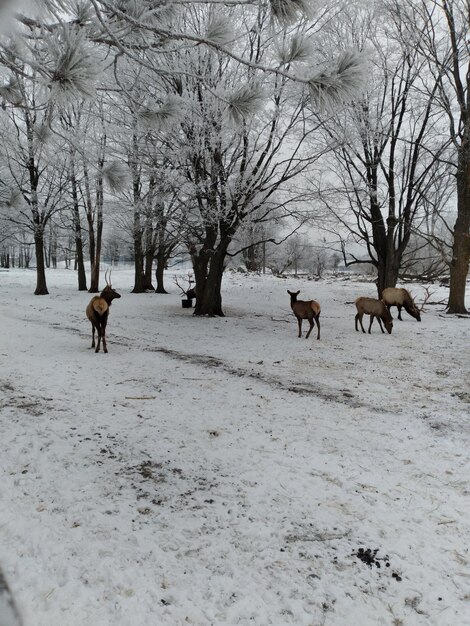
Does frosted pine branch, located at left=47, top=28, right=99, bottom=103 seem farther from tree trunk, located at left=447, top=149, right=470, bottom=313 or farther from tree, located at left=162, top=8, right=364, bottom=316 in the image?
tree trunk, located at left=447, top=149, right=470, bottom=313

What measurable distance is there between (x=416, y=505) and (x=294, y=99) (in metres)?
11.6

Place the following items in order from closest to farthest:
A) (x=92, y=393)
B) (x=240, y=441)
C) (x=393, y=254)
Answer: (x=240, y=441), (x=92, y=393), (x=393, y=254)

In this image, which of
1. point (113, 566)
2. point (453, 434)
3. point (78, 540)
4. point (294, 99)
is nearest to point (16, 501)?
point (78, 540)

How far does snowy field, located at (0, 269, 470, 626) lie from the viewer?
2111mm

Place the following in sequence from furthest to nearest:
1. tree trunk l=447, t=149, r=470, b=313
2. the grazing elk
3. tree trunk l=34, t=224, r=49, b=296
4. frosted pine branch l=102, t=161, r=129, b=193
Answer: tree trunk l=34, t=224, r=49, b=296 → tree trunk l=447, t=149, r=470, b=313 → the grazing elk → frosted pine branch l=102, t=161, r=129, b=193

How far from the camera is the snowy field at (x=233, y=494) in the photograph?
211 cm

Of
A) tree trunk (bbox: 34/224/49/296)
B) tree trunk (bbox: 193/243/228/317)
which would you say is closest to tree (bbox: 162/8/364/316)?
tree trunk (bbox: 193/243/228/317)

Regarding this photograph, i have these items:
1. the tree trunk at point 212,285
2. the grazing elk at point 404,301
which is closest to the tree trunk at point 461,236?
the grazing elk at point 404,301

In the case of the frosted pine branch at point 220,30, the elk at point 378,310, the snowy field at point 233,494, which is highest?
the frosted pine branch at point 220,30

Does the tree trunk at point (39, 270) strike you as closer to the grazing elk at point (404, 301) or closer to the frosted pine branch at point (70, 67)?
the grazing elk at point (404, 301)

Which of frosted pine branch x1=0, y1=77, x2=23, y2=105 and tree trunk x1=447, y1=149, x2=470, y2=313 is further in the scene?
tree trunk x1=447, y1=149, x2=470, y2=313

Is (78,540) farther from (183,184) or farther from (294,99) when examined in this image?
(294,99)

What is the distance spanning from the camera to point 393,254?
1560 centimetres

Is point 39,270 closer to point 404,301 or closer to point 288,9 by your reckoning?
point 404,301
